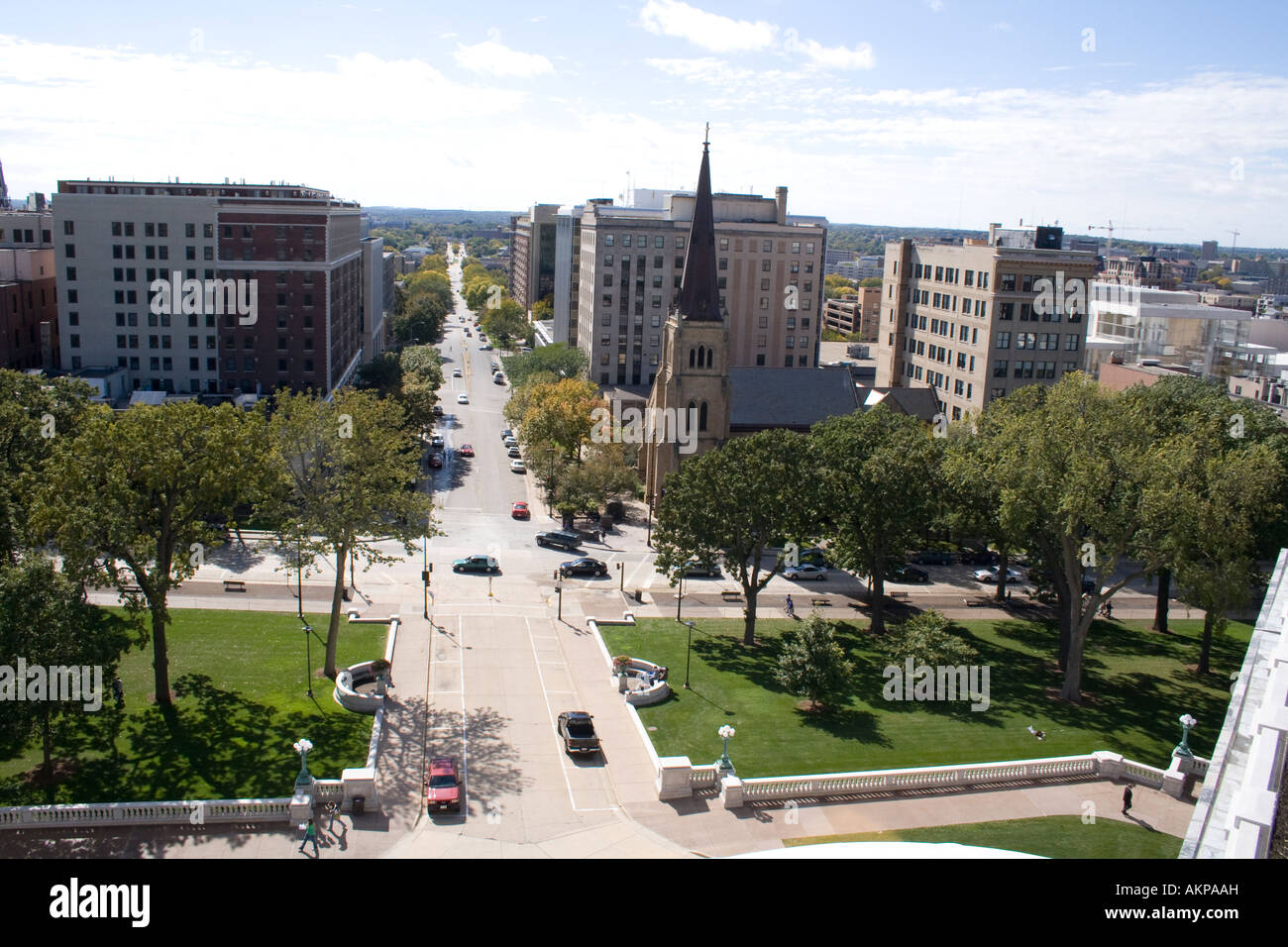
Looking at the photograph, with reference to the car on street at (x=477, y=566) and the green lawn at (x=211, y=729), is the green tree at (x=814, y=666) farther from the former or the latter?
the car on street at (x=477, y=566)

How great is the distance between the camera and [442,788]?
3086cm

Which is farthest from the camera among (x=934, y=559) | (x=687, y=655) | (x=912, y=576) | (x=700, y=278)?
(x=700, y=278)

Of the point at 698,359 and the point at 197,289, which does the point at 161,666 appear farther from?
the point at 197,289

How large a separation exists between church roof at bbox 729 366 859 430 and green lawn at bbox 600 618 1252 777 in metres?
31.3

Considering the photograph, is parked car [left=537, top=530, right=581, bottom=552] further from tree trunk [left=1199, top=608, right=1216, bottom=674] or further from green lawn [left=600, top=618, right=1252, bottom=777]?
tree trunk [left=1199, top=608, right=1216, bottom=674]

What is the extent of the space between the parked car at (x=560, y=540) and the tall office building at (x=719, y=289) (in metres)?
46.4

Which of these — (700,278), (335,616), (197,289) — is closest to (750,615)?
Answer: (335,616)

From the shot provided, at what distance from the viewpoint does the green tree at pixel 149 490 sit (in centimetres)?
3241

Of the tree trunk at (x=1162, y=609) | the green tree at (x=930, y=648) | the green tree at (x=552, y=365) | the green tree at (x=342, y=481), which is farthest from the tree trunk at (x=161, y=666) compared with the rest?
the green tree at (x=552, y=365)

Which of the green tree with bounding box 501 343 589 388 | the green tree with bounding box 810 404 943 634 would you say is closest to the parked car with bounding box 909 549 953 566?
the green tree with bounding box 810 404 943 634

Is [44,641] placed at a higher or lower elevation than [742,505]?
lower

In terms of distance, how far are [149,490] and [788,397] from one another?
57.2m
